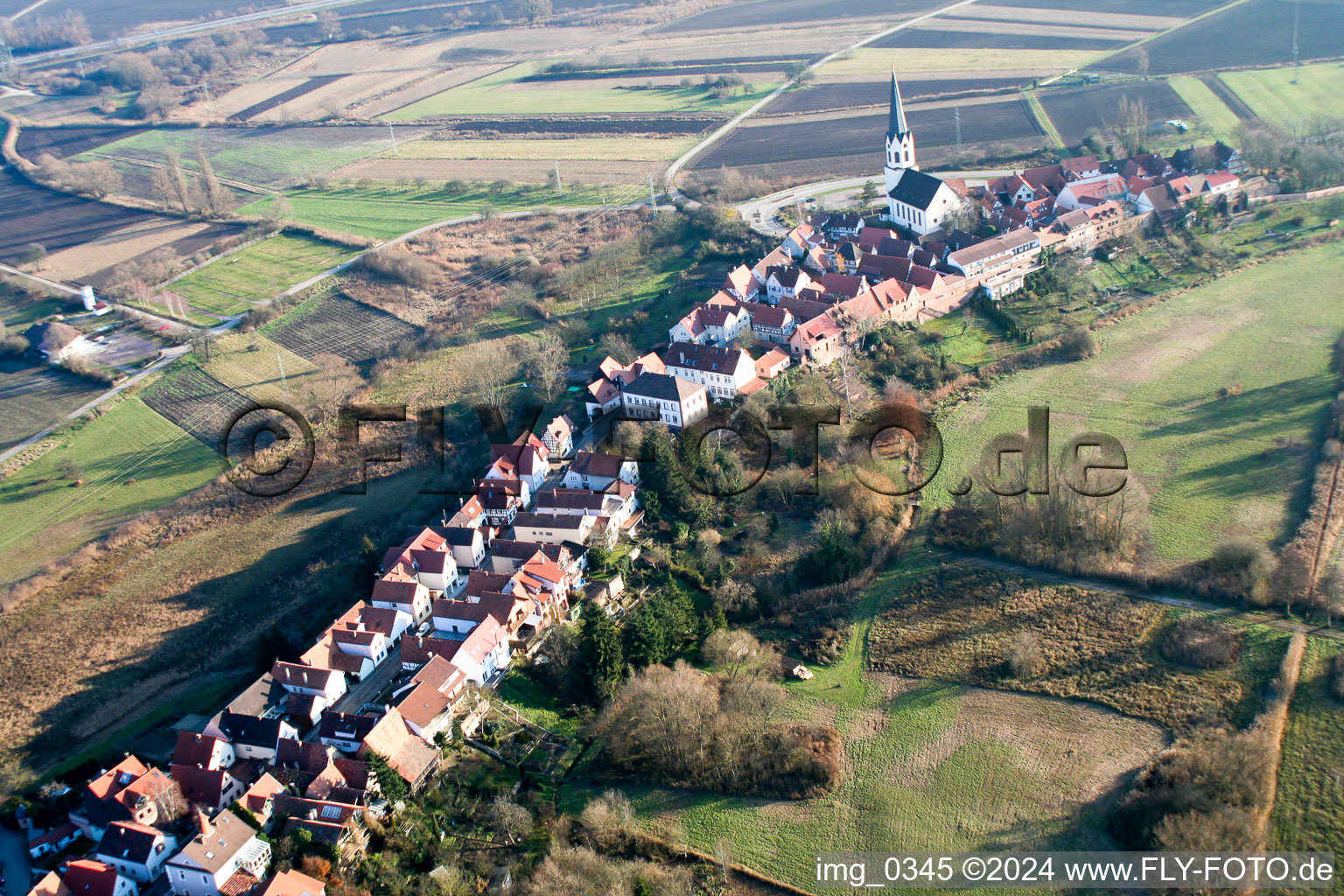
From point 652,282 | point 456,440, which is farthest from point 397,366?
point 652,282

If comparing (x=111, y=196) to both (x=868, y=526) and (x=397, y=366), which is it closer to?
(x=397, y=366)

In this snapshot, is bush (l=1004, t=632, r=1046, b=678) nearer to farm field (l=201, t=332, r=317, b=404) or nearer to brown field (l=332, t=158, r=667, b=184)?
farm field (l=201, t=332, r=317, b=404)

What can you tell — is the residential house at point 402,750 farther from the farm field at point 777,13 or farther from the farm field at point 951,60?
the farm field at point 777,13

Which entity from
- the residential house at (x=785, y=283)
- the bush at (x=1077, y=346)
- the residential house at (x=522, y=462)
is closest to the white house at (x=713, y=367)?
the residential house at (x=522, y=462)

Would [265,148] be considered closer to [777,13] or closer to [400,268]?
[400,268]

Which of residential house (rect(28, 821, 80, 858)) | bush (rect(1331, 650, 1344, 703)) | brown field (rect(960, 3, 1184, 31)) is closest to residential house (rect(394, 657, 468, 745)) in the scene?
residential house (rect(28, 821, 80, 858))

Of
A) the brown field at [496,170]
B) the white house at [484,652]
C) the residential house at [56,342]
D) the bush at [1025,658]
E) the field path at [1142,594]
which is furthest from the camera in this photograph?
the brown field at [496,170]

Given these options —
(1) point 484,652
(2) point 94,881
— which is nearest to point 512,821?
(1) point 484,652
